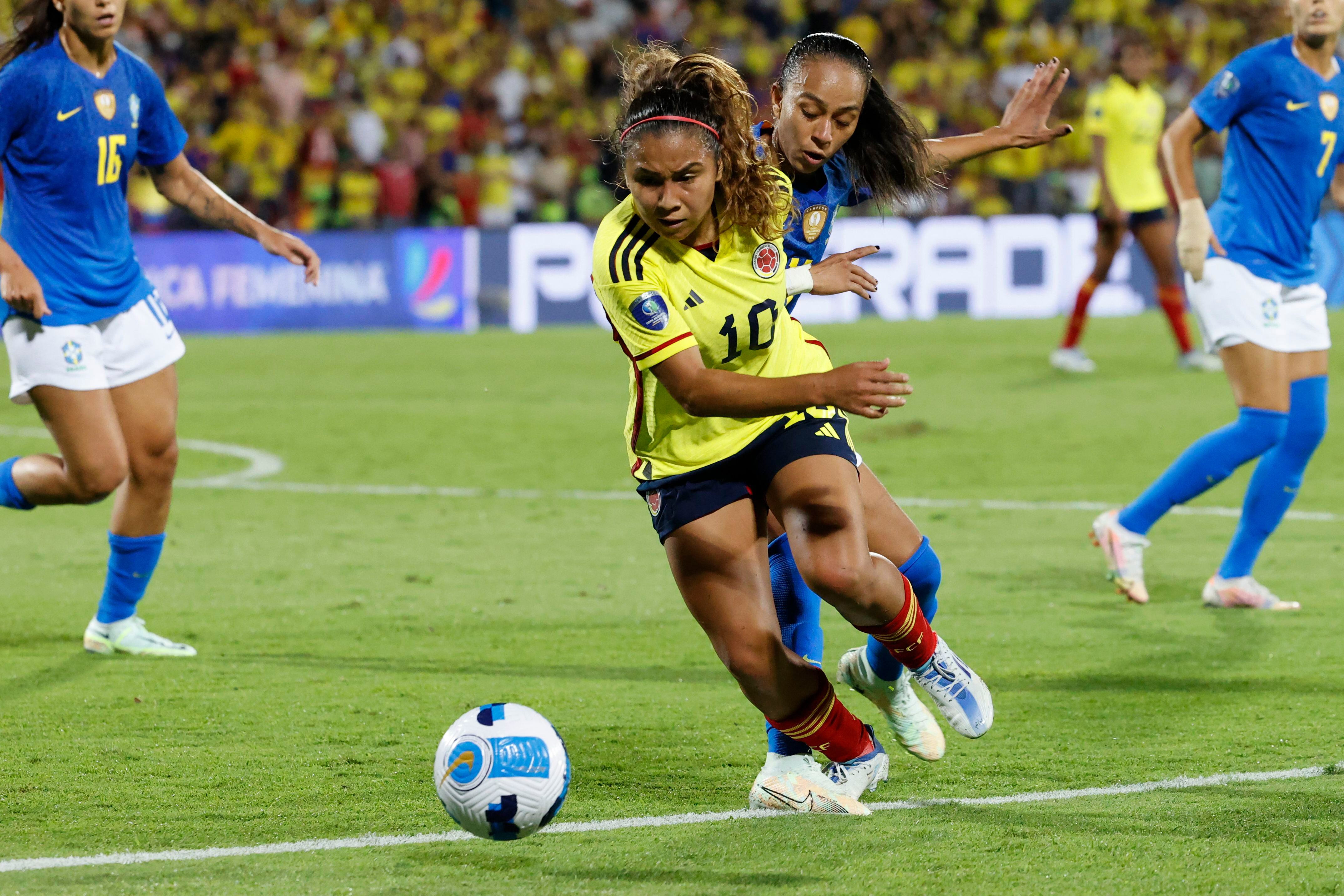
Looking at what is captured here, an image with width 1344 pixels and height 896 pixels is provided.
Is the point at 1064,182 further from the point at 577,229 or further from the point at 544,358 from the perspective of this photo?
the point at 544,358

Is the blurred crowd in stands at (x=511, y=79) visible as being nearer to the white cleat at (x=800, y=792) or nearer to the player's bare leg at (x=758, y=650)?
the player's bare leg at (x=758, y=650)

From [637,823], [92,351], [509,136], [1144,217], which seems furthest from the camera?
[509,136]

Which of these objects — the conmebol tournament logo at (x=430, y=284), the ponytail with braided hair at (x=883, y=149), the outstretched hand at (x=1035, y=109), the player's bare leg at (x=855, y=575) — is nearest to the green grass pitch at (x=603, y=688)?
the player's bare leg at (x=855, y=575)

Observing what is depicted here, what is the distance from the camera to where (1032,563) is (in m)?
7.46

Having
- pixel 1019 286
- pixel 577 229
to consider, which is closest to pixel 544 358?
pixel 577 229

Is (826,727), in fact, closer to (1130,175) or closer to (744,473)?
(744,473)

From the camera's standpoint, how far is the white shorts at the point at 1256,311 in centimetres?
621

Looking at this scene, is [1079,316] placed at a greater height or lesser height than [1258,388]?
lesser

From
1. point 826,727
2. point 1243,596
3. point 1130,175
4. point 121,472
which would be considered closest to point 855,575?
point 826,727

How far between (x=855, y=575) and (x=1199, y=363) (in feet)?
35.3

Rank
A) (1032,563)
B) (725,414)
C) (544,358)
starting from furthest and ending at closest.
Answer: (544,358)
(1032,563)
(725,414)

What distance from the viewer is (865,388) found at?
3.66 meters

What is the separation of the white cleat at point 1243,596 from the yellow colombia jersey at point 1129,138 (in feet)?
23.6

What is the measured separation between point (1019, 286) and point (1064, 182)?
2292 mm
